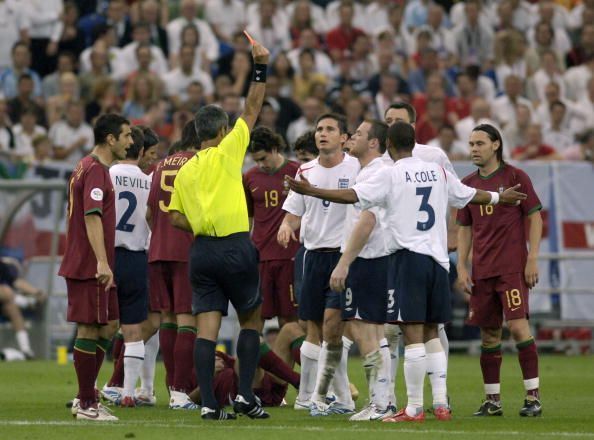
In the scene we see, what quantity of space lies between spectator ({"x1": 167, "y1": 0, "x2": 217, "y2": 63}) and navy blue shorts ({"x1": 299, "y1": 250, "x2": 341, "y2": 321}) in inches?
488

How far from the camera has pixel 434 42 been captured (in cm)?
2619

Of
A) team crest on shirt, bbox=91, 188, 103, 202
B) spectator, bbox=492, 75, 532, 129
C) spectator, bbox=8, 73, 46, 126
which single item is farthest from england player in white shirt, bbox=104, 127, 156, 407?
spectator, bbox=492, 75, 532, 129

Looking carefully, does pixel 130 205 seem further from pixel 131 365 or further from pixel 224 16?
pixel 224 16

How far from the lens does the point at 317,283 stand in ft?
42.4

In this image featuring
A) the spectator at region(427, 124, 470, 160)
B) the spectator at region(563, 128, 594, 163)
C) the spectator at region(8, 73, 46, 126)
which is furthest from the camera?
the spectator at region(8, 73, 46, 126)

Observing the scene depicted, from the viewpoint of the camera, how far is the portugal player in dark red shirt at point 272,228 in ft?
47.1

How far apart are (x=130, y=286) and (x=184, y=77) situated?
11.0 m

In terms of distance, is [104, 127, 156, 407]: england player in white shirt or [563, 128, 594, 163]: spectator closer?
[104, 127, 156, 407]: england player in white shirt

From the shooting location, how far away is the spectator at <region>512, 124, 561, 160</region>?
73.6 feet

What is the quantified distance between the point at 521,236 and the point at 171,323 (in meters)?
3.44

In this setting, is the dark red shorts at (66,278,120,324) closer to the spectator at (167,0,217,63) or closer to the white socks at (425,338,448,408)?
the white socks at (425,338,448,408)

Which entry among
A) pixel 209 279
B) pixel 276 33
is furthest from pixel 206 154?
pixel 276 33

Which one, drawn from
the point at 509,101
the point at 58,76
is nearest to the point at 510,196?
the point at 509,101

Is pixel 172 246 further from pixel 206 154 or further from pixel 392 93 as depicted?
pixel 392 93
